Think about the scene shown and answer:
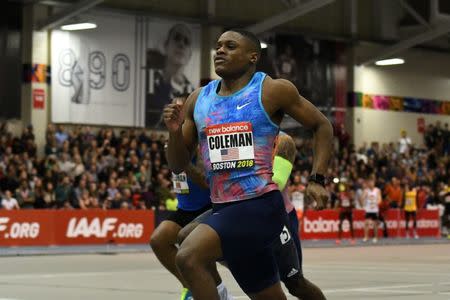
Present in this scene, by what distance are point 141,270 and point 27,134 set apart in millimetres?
15206

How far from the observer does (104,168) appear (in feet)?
114

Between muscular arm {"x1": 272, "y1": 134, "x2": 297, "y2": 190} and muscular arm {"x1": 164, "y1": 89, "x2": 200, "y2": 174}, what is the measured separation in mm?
2077

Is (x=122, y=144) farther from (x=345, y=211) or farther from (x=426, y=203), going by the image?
(x=426, y=203)

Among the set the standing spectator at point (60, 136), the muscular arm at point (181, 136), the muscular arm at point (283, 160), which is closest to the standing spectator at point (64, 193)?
the standing spectator at point (60, 136)

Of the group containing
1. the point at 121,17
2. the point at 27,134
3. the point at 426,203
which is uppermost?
the point at 121,17

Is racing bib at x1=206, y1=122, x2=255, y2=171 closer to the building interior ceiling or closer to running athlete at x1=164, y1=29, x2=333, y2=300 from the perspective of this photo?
running athlete at x1=164, y1=29, x2=333, y2=300

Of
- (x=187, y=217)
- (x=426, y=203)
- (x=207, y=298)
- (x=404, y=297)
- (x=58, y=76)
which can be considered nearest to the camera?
(x=207, y=298)

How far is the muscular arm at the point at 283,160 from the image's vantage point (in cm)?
1013

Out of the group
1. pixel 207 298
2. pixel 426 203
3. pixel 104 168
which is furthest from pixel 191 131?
pixel 426 203

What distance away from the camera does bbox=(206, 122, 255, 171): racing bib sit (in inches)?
301

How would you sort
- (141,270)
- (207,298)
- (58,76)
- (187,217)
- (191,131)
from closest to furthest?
(207,298) < (191,131) < (187,217) < (141,270) < (58,76)

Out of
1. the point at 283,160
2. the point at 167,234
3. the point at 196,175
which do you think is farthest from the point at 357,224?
the point at 283,160

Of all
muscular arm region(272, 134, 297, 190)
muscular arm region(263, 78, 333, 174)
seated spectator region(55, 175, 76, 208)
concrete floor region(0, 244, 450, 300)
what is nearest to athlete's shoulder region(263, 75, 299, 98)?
muscular arm region(263, 78, 333, 174)

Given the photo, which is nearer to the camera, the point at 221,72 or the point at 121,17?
the point at 221,72
